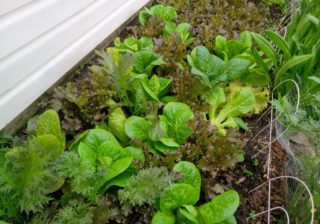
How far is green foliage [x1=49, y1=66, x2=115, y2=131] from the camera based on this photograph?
2.05 meters

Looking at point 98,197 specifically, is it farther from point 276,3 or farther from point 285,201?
point 276,3

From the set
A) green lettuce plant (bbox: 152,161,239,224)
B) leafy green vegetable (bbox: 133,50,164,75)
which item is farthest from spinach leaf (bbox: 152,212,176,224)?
leafy green vegetable (bbox: 133,50,164,75)

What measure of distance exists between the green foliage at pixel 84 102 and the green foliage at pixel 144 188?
56 centimetres

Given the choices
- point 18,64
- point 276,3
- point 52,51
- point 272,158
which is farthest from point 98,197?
point 276,3

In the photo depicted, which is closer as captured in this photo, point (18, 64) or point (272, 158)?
point (18, 64)

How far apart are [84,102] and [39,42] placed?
1.47 ft

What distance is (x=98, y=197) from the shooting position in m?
1.70

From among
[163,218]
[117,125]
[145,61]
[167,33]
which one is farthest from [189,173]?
[167,33]

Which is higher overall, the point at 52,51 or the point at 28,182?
the point at 52,51

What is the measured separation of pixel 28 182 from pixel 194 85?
115 centimetres

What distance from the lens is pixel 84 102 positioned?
2043 mm

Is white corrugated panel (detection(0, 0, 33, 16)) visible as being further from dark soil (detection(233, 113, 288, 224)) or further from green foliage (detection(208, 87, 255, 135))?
dark soil (detection(233, 113, 288, 224))

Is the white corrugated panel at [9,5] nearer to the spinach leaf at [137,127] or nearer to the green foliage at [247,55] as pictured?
the spinach leaf at [137,127]

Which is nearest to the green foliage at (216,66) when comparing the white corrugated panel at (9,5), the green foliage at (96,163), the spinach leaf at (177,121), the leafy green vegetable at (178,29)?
the spinach leaf at (177,121)
